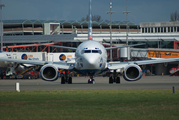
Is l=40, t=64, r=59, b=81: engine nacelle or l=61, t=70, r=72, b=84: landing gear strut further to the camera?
l=61, t=70, r=72, b=84: landing gear strut

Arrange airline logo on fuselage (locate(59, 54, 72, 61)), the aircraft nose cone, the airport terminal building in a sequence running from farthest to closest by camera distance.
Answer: the airport terminal building, airline logo on fuselage (locate(59, 54, 72, 61)), the aircraft nose cone

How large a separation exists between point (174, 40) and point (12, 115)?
7156cm

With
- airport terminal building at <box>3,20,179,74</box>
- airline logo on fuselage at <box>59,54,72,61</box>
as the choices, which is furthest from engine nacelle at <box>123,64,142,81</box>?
airport terminal building at <box>3,20,179,74</box>

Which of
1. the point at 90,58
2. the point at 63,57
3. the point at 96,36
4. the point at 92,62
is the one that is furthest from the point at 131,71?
the point at 96,36

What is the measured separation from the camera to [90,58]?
101 feet

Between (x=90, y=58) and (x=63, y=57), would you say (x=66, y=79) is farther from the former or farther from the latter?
(x=63, y=57)

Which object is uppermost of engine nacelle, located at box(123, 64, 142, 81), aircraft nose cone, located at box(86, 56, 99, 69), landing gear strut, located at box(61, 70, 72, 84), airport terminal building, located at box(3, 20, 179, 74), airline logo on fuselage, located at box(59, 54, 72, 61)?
airport terminal building, located at box(3, 20, 179, 74)

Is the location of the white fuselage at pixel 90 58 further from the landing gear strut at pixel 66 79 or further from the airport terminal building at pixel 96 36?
the airport terminal building at pixel 96 36

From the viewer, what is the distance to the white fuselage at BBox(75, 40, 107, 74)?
3082 centimetres

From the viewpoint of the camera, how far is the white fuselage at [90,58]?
30816mm

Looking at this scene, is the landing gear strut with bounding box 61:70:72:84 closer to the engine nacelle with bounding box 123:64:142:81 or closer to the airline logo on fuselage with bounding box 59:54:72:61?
the engine nacelle with bounding box 123:64:142:81

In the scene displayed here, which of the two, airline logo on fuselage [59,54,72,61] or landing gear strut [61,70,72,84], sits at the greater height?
airline logo on fuselage [59,54,72,61]

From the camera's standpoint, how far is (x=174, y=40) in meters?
80.0

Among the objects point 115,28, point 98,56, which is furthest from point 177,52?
point 115,28
